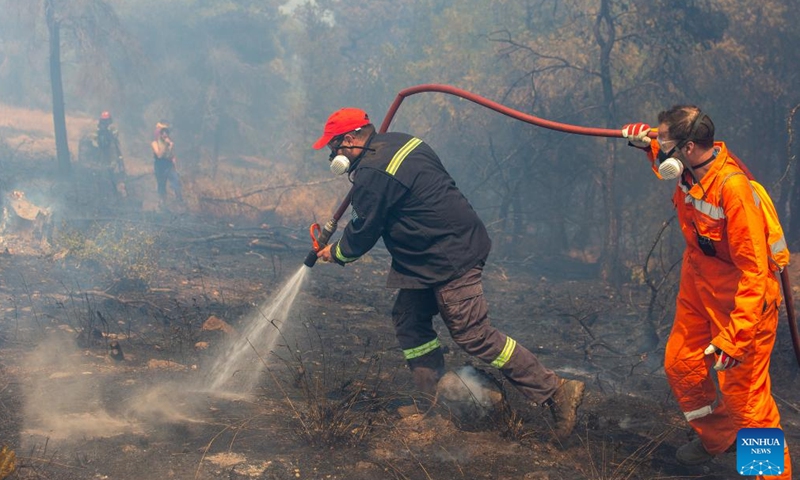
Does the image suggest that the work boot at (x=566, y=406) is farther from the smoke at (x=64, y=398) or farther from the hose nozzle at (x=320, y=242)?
the smoke at (x=64, y=398)

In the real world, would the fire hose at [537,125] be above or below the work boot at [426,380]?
above

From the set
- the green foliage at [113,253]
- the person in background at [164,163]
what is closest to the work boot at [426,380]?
the green foliage at [113,253]

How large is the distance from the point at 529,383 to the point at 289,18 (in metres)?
30.6

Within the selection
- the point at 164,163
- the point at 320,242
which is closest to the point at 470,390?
the point at 320,242

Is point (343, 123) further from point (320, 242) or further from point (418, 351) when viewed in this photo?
point (418, 351)

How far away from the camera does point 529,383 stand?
4.29 m

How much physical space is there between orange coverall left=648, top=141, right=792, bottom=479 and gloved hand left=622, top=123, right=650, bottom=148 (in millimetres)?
72

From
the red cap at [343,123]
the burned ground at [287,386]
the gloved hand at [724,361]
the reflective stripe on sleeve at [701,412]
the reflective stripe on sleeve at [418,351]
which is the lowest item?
the burned ground at [287,386]

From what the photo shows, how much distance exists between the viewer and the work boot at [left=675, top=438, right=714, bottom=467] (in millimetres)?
3939

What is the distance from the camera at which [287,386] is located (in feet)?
17.1

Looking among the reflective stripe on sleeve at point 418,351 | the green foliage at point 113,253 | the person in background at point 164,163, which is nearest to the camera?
the reflective stripe on sleeve at point 418,351

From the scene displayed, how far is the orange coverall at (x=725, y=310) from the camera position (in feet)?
11.0

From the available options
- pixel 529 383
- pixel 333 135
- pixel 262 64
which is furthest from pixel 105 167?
pixel 529 383

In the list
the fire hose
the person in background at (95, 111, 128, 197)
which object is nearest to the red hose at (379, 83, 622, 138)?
the fire hose
